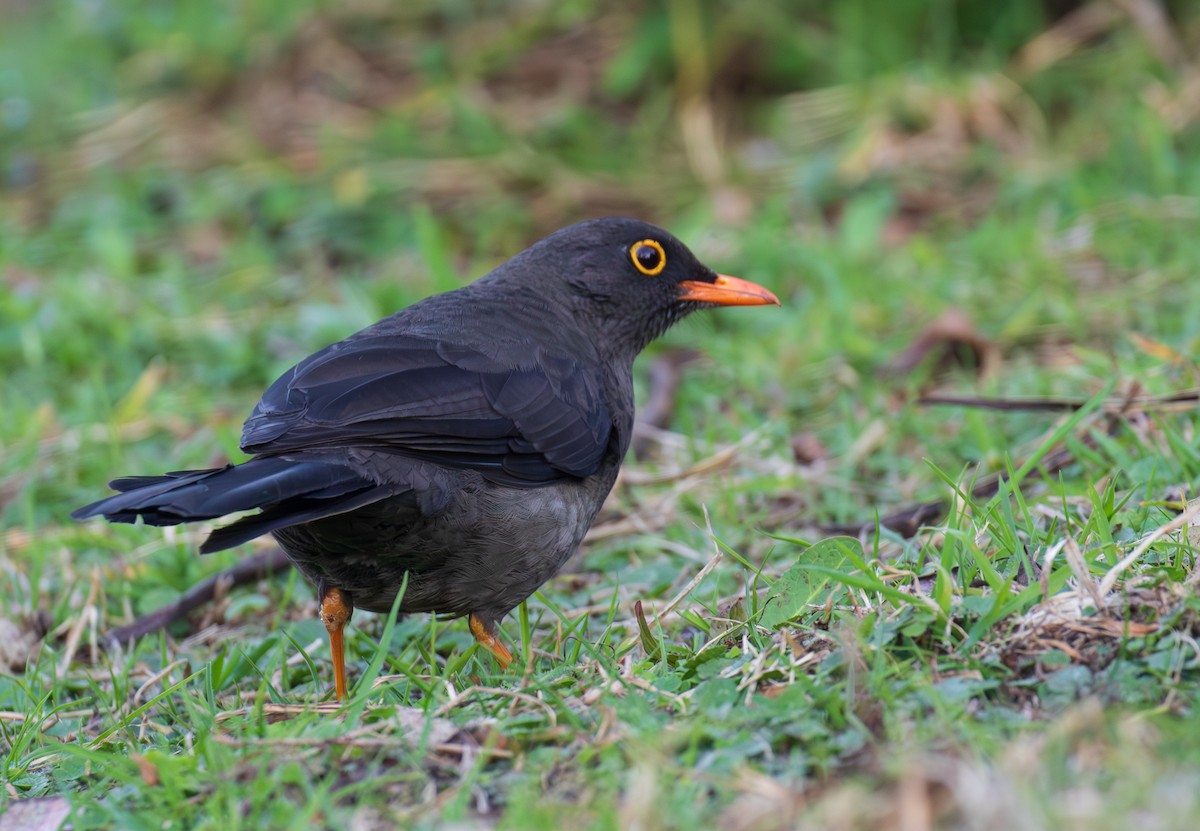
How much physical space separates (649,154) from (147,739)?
6.24 metres

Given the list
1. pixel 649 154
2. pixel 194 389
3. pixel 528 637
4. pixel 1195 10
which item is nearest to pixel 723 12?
pixel 649 154

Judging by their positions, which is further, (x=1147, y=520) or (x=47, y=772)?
(x=1147, y=520)

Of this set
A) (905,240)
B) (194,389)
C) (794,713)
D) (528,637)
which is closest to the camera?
(794,713)

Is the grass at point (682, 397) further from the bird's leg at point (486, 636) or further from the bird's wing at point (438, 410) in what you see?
the bird's wing at point (438, 410)

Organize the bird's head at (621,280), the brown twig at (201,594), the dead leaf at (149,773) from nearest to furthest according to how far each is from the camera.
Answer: the dead leaf at (149,773) < the brown twig at (201,594) < the bird's head at (621,280)

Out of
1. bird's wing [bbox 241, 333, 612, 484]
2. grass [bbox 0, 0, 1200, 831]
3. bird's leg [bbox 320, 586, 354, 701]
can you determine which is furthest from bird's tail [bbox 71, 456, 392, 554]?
bird's leg [bbox 320, 586, 354, 701]

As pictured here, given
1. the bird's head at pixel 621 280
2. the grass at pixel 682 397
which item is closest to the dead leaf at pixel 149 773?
the grass at pixel 682 397

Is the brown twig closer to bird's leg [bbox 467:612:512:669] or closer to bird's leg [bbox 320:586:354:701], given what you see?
bird's leg [bbox 320:586:354:701]

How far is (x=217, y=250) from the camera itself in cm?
871

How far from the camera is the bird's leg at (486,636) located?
404cm

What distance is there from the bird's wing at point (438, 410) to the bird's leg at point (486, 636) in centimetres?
45

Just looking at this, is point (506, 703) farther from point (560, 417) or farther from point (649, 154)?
point (649, 154)

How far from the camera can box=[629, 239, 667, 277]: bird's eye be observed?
5.12 metres

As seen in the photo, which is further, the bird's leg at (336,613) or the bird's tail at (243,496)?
the bird's leg at (336,613)
